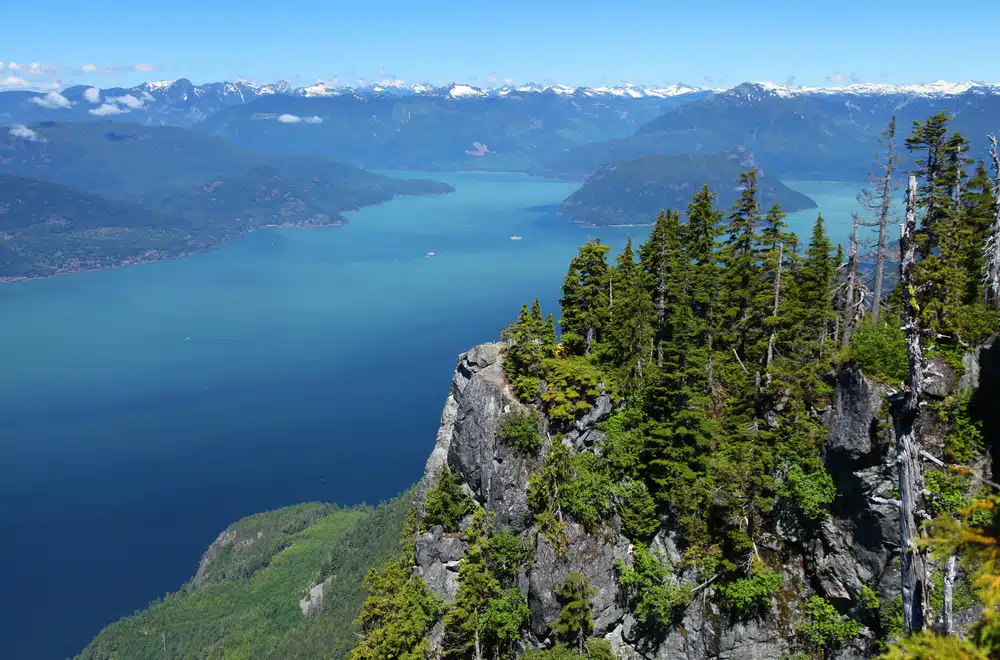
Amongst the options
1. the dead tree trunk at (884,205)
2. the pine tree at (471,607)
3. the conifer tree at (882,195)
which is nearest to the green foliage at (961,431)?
the conifer tree at (882,195)

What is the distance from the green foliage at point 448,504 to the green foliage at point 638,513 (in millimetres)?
12589

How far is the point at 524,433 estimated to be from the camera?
124ft

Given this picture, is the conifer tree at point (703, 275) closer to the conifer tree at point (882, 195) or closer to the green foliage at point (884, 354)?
the green foliage at point (884, 354)

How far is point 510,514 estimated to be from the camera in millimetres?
37688

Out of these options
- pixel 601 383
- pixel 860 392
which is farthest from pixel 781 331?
pixel 601 383

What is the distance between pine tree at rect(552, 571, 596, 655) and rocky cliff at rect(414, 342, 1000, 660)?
1.70 ft

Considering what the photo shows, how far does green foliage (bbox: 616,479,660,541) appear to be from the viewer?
31.4 metres

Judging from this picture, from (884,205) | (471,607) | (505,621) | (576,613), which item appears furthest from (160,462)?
(884,205)

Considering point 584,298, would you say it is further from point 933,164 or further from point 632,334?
point 933,164

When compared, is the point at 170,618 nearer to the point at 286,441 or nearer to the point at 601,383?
the point at 286,441

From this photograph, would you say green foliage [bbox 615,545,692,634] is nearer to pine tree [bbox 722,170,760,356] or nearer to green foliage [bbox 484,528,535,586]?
green foliage [bbox 484,528,535,586]

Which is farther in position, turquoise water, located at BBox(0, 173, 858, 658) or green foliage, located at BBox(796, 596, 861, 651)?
turquoise water, located at BBox(0, 173, 858, 658)

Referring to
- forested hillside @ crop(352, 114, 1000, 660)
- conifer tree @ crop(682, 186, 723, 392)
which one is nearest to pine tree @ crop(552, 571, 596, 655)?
forested hillside @ crop(352, 114, 1000, 660)

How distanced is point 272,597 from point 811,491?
104029mm
